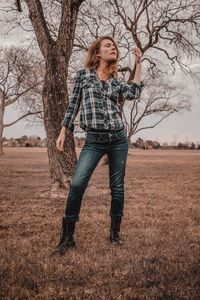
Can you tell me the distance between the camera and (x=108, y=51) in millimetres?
4898

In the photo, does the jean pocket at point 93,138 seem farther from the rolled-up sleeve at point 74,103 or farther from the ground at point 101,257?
the ground at point 101,257

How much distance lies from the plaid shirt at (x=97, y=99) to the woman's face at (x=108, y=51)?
0.66 feet

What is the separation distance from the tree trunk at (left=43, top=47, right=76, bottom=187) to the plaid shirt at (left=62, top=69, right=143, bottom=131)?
498 cm

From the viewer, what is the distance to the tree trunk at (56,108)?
32.8 ft

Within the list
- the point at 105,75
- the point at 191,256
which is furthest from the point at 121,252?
the point at 105,75

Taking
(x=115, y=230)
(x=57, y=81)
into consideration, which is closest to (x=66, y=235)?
(x=115, y=230)

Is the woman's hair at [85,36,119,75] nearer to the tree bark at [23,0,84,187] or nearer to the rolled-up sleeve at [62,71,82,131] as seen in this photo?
the rolled-up sleeve at [62,71,82,131]

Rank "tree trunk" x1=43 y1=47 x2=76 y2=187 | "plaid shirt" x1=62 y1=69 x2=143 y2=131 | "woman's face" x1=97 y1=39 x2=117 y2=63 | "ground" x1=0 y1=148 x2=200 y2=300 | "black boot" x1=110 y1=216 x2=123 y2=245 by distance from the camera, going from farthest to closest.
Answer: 1. "tree trunk" x1=43 y1=47 x2=76 y2=187
2. "black boot" x1=110 y1=216 x2=123 y2=245
3. "woman's face" x1=97 y1=39 x2=117 y2=63
4. "plaid shirt" x1=62 y1=69 x2=143 y2=131
5. "ground" x1=0 y1=148 x2=200 y2=300

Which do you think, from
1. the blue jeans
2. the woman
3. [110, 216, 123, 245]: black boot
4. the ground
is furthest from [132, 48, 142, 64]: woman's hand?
the ground

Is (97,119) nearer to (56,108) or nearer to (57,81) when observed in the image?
(56,108)

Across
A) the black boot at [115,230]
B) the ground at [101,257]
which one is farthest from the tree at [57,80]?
the black boot at [115,230]

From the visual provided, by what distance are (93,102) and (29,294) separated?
2183 mm

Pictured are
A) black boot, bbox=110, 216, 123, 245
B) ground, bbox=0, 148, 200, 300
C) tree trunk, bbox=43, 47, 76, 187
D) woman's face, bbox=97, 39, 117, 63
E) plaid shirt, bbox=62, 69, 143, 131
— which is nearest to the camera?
ground, bbox=0, 148, 200, 300

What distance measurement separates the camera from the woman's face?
192 inches
